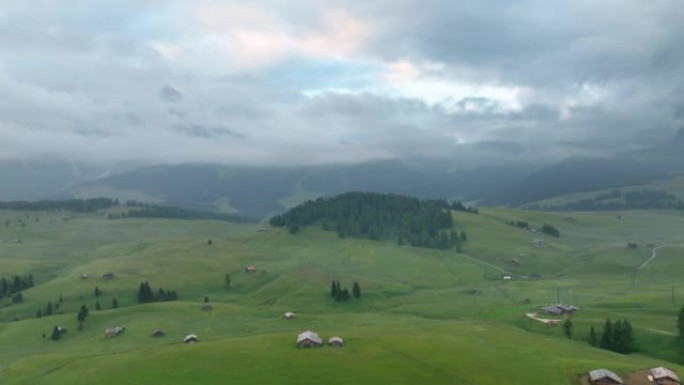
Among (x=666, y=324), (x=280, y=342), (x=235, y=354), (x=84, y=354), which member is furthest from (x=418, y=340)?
(x=84, y=354)

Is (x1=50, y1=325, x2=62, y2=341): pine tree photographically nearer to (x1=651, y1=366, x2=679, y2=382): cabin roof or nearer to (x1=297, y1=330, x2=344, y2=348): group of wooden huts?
(x1=297, y1=330, x2=344, y2=348): group of wooden huts

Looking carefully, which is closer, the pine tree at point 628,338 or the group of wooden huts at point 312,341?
the group of wooden huts at point 312,341

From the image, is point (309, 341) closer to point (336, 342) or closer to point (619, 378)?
point (336, 342)

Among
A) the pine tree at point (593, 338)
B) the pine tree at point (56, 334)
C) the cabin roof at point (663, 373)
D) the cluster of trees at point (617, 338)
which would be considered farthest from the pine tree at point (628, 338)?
the pine tree at point (56, 334)

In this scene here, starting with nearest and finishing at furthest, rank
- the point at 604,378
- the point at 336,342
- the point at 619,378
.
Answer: the point at 604,378
the point at 619,378
the point at 336,342

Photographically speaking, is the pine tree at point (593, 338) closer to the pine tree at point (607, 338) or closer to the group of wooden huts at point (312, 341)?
the pine tree at point (607, 338)

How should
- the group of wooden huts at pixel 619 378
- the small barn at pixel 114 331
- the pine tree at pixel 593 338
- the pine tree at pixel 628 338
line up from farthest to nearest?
the small barn at pixel 114 331, the pine tree at pixel 593 338, the pine tree at pixel 628 338, the group of wooden huts at pixel 619 378

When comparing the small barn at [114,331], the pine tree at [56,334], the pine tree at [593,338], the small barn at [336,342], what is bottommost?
the pine tree at [56,334]

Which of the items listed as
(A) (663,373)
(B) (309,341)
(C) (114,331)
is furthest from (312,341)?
(C) (114,331)
